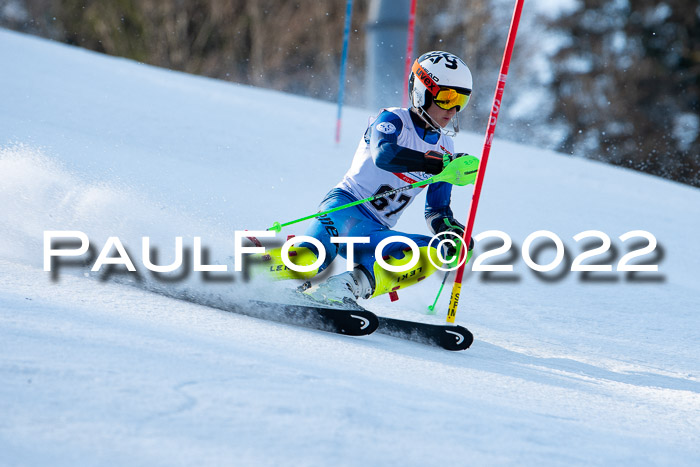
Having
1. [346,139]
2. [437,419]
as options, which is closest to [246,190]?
[346,139]

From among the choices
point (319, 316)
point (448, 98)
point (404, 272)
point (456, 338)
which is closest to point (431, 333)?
point (456, 338)

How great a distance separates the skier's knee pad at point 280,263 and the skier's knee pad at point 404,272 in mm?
320

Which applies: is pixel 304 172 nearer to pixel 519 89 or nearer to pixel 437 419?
pixel 437 419

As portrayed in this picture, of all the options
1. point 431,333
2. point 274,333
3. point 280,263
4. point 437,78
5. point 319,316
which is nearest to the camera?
point 274,333

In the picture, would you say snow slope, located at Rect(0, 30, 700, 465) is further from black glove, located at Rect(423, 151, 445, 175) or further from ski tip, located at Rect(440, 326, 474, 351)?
black glove, located at Rect(423, 151, 445, 175)

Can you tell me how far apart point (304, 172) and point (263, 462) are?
6025 millimetres

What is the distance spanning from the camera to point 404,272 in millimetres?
3889

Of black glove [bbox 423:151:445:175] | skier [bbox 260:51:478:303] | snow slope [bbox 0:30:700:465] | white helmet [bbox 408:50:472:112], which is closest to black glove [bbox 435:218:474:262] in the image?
skier [bbox 260:51:478:303]

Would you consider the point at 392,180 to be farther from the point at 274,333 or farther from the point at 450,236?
the point at 274,333

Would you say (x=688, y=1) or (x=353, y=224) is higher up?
(x=688, y=1)

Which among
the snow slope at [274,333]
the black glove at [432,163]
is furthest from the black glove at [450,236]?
the snow slope at [274,333]

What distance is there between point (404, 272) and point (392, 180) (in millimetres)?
488

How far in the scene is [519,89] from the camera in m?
24.1

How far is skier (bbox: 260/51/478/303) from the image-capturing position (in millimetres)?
3744
